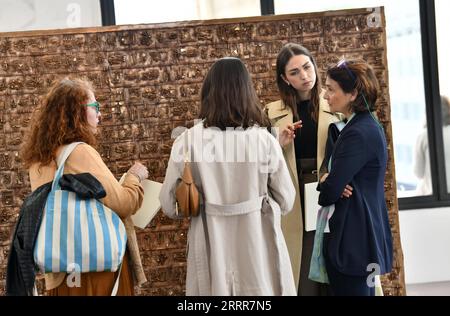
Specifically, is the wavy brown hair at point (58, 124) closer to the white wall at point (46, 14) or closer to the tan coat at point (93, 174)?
the tan coat at point (93, 174)

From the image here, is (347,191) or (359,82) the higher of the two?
(359,82)

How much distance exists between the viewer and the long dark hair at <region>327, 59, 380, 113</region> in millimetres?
4059

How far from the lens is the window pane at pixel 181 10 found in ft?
21.0

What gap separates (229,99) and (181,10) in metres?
2.83

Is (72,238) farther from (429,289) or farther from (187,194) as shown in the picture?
(429,289)

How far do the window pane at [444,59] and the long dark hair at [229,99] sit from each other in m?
3.25

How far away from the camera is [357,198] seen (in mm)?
3982

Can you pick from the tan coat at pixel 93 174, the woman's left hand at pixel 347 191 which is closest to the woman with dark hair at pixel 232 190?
the tan coat at pixel 93 174

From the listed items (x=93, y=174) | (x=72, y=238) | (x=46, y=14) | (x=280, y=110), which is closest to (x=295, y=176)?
(x=280, y=110)

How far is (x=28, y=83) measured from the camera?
5.25 meters

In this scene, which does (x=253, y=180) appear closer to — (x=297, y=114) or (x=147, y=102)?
(x=297, y=114)

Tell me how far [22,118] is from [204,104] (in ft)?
6.25

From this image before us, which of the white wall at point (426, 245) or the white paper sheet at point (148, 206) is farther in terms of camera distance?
the white wall at point (426, 245)
